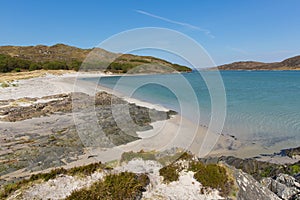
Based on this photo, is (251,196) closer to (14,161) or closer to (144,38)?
(144,38)

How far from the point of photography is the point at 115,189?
5.16 meters

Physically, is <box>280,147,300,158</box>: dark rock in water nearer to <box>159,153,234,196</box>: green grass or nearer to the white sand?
the white sand

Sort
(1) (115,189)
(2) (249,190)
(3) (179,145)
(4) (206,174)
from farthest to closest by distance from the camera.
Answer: (3) (179,145) < (4) (206,174) < (2) (249,190) < (1) (115,189)

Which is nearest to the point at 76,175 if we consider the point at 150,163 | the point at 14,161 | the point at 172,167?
the point at 150,163

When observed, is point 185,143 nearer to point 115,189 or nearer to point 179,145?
point 179,145

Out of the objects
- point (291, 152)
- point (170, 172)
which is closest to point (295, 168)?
point (291, 152)

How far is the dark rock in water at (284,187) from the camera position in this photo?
5.98m

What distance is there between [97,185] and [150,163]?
6.64ft

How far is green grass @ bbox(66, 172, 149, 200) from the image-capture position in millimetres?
4953

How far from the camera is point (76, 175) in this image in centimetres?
592

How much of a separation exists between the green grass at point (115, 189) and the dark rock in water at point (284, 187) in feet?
12.0

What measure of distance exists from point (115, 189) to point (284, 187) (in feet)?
15.2

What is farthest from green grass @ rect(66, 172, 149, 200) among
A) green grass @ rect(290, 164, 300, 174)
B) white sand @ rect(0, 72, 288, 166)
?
green grass @ rect(290, 164, 300, 174)

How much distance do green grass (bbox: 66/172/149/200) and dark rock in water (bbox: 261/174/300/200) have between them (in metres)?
3.65
